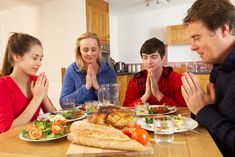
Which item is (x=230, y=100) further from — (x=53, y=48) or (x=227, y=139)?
(x=53, y=48)

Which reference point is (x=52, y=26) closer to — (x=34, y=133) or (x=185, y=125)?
(x=34, y=133)

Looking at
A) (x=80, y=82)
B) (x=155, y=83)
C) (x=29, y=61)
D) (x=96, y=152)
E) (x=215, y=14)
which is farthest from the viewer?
(x=80, y=82)

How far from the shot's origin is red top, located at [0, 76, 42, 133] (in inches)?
46.9

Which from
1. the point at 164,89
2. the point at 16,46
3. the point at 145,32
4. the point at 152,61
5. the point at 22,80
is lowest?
the point at 164,89

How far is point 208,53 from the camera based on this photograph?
1.07 meters

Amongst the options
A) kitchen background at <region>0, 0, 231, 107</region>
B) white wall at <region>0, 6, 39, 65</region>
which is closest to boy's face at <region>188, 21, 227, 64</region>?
kitchen background at <region>0, 0, 231, 107</region>

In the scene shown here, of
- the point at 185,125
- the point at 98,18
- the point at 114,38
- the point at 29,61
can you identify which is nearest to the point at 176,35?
the point at 114,38

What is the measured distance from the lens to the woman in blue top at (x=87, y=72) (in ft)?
5.98

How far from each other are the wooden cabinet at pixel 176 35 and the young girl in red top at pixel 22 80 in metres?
3.77

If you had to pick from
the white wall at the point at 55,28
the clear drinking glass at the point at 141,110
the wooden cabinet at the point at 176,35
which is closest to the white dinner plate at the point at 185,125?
the clear drinking glass at the point at 141,110

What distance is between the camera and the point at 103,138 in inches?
31.0

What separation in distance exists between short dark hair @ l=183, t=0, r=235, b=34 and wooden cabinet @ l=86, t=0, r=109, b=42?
9.16 ft

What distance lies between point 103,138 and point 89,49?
124cm

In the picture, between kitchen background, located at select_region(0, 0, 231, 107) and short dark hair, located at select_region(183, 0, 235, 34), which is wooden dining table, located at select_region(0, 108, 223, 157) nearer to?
short dark hair, located at select_region(183, 0, 235, 34)
